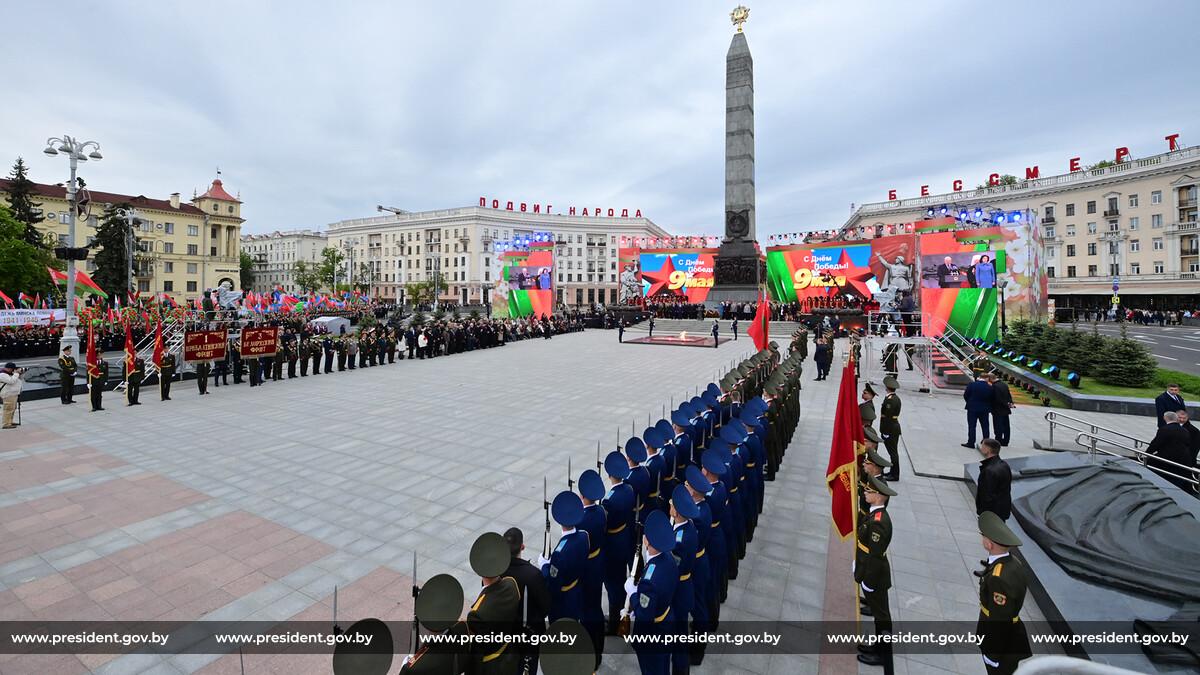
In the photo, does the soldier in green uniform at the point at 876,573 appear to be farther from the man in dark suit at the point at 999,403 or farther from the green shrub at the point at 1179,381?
the green shrub at the point at 1179,381

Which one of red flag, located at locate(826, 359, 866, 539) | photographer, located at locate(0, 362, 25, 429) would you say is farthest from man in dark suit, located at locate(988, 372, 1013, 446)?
photographer, located at locate(0, 362, 25, 429)

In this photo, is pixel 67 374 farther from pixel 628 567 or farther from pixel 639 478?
pixel 628 567

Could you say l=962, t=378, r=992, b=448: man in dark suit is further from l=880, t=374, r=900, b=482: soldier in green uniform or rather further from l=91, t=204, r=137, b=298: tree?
l=91, t=204, r=137, b=298: tree

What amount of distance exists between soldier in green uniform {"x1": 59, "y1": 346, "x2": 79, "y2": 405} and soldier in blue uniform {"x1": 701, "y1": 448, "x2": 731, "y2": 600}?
57.2 ft

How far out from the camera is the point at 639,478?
214 inches

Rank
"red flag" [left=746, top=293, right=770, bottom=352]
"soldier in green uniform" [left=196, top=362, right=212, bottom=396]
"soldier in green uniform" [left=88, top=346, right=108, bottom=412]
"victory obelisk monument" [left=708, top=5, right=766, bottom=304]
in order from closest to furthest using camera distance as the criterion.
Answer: "soldier in green uniform" [left=88, top=346, right=108, bottom=412] → "soldier in green uniform" [left=196, top=362, right=212, bottom=396] → "red flag" [left=746, top=293, right=770, bottom=352] → "victory obelisk monument" [left=708, top=5, right=766, bottom=304]

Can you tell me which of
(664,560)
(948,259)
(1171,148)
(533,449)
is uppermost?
(1171,148)

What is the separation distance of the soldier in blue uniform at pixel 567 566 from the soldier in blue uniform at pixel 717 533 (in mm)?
1191

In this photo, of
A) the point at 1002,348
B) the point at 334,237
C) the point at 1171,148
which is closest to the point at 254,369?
the point at 1002,348

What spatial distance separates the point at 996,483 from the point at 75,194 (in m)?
24.2

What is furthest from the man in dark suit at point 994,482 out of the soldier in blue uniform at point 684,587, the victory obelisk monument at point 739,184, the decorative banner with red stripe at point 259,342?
the victory obelisk monument at point 739,184

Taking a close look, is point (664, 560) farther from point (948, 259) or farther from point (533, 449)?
point (948, 259)

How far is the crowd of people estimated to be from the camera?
123 inches

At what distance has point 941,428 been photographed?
36.6 feet
